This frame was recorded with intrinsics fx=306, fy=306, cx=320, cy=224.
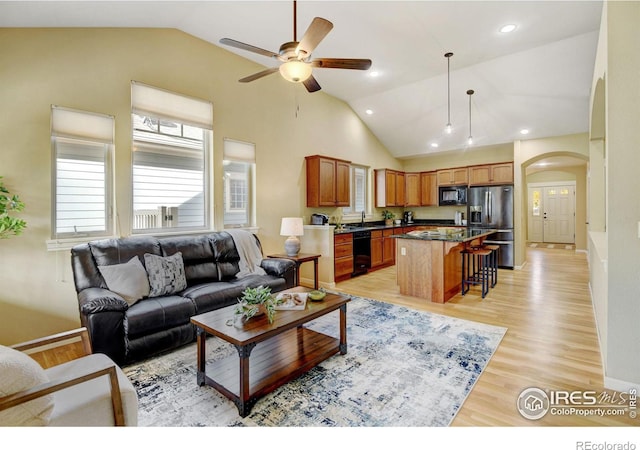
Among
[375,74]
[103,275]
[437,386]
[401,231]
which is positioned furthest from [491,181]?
[103,275]

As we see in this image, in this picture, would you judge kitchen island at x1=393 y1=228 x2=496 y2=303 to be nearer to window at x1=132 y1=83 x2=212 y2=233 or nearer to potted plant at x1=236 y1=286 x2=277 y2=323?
potted plant at x1=236 y1=286 x2=277 y2=323

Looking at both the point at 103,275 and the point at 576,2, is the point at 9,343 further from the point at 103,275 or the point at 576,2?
the point at 576,2

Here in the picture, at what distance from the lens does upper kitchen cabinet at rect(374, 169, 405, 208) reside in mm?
7531

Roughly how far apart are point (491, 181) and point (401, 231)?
2.27 metres

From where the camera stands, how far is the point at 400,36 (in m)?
4.15

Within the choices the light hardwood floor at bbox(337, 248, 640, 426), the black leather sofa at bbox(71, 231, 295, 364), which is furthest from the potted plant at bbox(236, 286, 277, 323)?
the light hardwood floor at bbox(337, 248, 640, 426)

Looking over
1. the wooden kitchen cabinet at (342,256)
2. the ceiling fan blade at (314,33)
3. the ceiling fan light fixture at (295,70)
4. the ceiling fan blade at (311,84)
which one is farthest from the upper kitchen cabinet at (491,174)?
the ceiling fan blade at (314,33)

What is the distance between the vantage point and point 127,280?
295 cm

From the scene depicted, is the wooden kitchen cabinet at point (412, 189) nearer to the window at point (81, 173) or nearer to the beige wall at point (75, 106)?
the beige wall at point (75, 106)

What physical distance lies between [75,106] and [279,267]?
2821mm

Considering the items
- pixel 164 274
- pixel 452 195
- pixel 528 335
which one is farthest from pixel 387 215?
pixel 164 274

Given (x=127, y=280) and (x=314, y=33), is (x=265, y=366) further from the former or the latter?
(x=314, y=33)

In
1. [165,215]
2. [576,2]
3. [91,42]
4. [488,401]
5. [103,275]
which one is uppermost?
[576,2]

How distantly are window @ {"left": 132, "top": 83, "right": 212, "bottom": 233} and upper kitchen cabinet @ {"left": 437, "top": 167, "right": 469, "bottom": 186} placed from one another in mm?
5683
